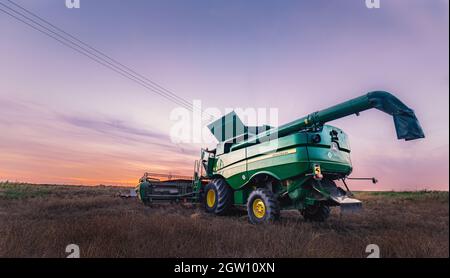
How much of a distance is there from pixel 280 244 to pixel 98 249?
286cm

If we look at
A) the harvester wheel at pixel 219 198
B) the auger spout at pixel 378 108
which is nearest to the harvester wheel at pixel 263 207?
the harvester wheel at pixel 219 198

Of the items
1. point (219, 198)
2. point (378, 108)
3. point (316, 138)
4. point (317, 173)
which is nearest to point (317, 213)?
point (317, 173)

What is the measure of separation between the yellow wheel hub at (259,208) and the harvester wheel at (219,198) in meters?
1.92

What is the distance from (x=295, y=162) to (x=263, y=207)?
1680 mm

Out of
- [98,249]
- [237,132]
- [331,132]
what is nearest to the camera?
[98,249]

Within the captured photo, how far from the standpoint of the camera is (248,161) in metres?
9.32

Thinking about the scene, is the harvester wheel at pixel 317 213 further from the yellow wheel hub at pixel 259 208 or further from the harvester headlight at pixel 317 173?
the harvester headlight at pixel 317 173

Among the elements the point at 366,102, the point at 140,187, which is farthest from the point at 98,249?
the point at 140,187

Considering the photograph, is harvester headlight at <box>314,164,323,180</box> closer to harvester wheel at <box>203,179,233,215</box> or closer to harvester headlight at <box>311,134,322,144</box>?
harvester headlight at <box>311,134,322,144</box>

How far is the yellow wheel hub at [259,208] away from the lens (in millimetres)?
8156

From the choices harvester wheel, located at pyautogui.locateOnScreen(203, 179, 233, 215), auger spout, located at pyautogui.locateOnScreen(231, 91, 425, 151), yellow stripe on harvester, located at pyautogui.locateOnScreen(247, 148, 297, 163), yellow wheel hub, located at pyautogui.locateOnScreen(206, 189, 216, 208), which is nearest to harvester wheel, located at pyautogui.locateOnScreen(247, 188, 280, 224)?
yellow stripe on harvester, located at pyautogui.locateOnScreen(247, 148, 297, 163)

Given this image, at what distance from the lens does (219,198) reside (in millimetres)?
10227

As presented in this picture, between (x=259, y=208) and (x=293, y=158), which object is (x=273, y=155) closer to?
(x=293, y=158)
